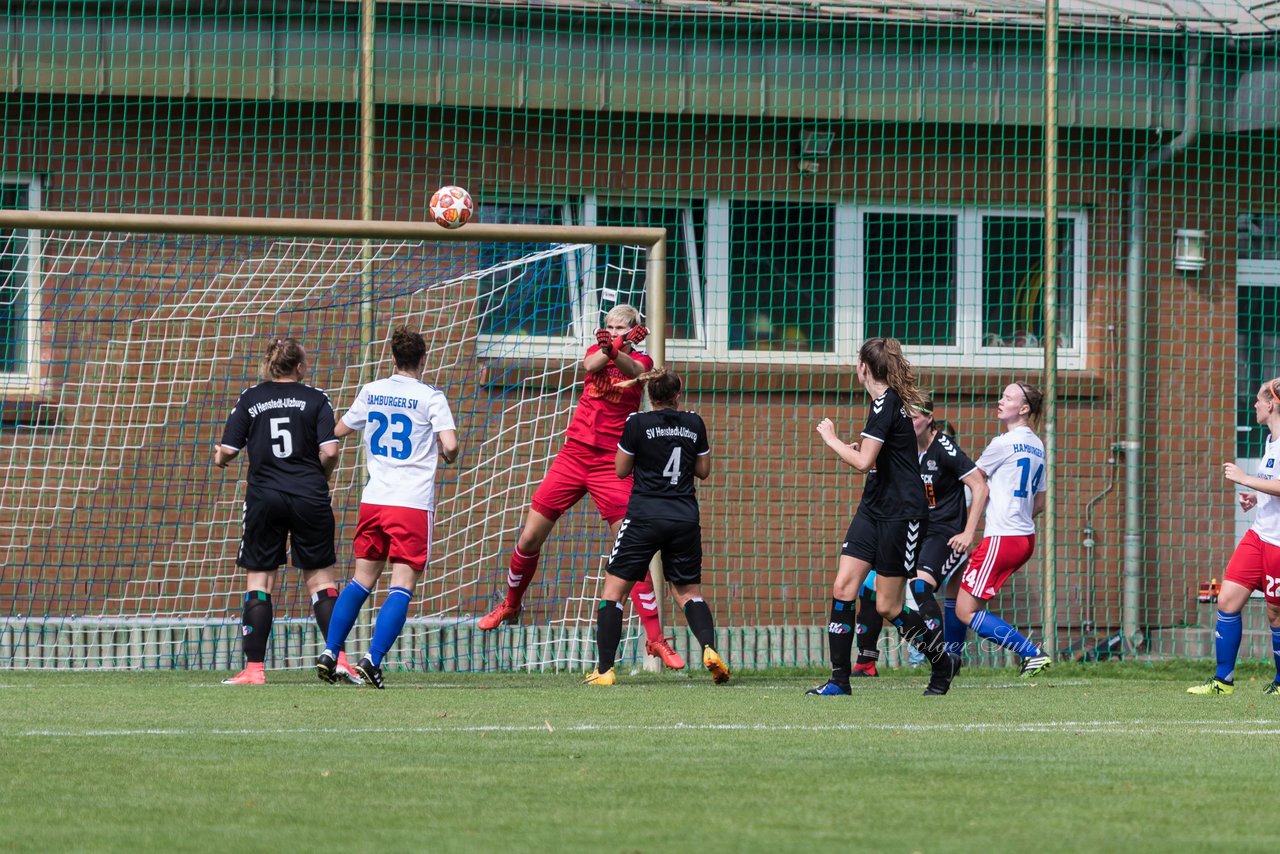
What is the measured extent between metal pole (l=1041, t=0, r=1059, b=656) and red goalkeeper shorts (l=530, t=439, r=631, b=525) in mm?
3350

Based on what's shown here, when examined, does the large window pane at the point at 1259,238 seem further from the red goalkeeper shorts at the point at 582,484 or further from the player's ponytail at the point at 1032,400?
the red goalkeeper shorts at the point at 582,484

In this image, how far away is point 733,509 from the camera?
13000mm

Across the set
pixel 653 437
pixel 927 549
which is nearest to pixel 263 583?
pixel 653 437

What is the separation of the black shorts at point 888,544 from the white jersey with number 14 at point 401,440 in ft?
7.46

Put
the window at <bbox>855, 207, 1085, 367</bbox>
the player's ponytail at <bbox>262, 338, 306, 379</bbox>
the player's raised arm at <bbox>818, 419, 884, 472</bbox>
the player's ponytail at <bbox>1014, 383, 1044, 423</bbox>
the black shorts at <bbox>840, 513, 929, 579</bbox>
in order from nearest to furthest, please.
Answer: the player's raised arm at <bbox>818, 419, 884, 472</bbox>, the black shorts at <bbox>840, 513, 929, 579</bbox>, the player's ponytail at <bbox>262, 338, 306, 379</bbox>, the player's ponytail at <bbox>1014, 383, 1044, 423</bbox>, the window at <bbox>855, 207, 1085, 367</bbox>

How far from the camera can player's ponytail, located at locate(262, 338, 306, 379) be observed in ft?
31.7

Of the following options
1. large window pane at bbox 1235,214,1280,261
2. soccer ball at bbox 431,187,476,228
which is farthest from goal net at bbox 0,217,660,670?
large window pane at bbox 1235,214,1280,261

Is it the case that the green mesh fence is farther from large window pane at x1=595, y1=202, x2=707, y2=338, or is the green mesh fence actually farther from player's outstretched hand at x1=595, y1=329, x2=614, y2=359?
player's outstretched hand at x1=595, y1=329, x2=614, y2=359

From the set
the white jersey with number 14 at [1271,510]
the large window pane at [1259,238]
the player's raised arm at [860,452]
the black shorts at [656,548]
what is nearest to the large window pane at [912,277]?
the large window pane at [1259,238]

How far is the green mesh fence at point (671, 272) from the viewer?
11.9 m

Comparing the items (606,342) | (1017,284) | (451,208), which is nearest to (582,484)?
(606,342)

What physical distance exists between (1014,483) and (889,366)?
7.80 ft

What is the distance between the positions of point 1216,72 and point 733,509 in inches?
197

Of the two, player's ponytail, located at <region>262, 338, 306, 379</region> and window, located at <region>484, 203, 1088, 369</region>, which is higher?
window, located at <region>484, 203, 1088, 369</region>
